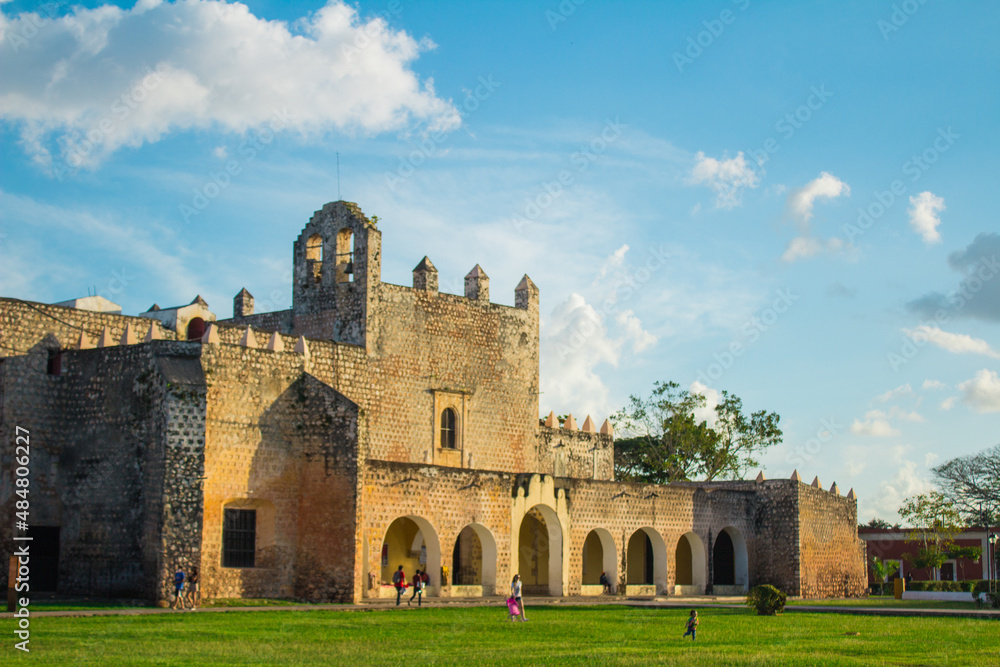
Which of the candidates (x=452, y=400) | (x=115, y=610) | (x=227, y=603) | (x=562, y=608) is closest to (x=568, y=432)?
(x=452, y=400)

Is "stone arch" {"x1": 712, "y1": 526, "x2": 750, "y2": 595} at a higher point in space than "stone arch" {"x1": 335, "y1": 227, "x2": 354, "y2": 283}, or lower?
lower

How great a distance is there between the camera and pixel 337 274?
1323 inches

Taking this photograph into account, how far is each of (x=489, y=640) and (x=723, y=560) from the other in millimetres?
23789

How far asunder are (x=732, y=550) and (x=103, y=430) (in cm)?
2280

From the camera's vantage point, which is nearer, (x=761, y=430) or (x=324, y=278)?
(x=324, y=278)

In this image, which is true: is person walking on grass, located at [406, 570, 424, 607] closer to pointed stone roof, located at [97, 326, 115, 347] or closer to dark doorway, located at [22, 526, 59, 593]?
dark doorway, located at [22, 526, 59, 593]

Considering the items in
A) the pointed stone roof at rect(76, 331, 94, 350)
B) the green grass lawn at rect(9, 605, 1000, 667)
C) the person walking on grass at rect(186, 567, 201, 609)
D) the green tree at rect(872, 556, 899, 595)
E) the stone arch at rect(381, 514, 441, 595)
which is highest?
the pointed stone roof at rect(76, 331, 94, 350)

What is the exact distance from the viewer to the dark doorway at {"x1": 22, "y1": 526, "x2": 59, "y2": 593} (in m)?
25.8

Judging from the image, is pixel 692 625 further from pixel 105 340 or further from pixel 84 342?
pixel 84 342

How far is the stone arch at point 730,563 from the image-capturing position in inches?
1538

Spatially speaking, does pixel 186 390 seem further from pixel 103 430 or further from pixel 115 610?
pixel 115 610

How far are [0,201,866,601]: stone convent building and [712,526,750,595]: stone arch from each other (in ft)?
0.25

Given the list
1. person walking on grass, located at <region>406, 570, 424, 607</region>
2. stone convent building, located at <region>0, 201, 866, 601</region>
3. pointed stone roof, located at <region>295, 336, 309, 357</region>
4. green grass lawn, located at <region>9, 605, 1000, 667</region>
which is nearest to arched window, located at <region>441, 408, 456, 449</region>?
stone convent building, located at <region>0, 201, 866, 601</region>

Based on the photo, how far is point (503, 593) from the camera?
31.2 meters
